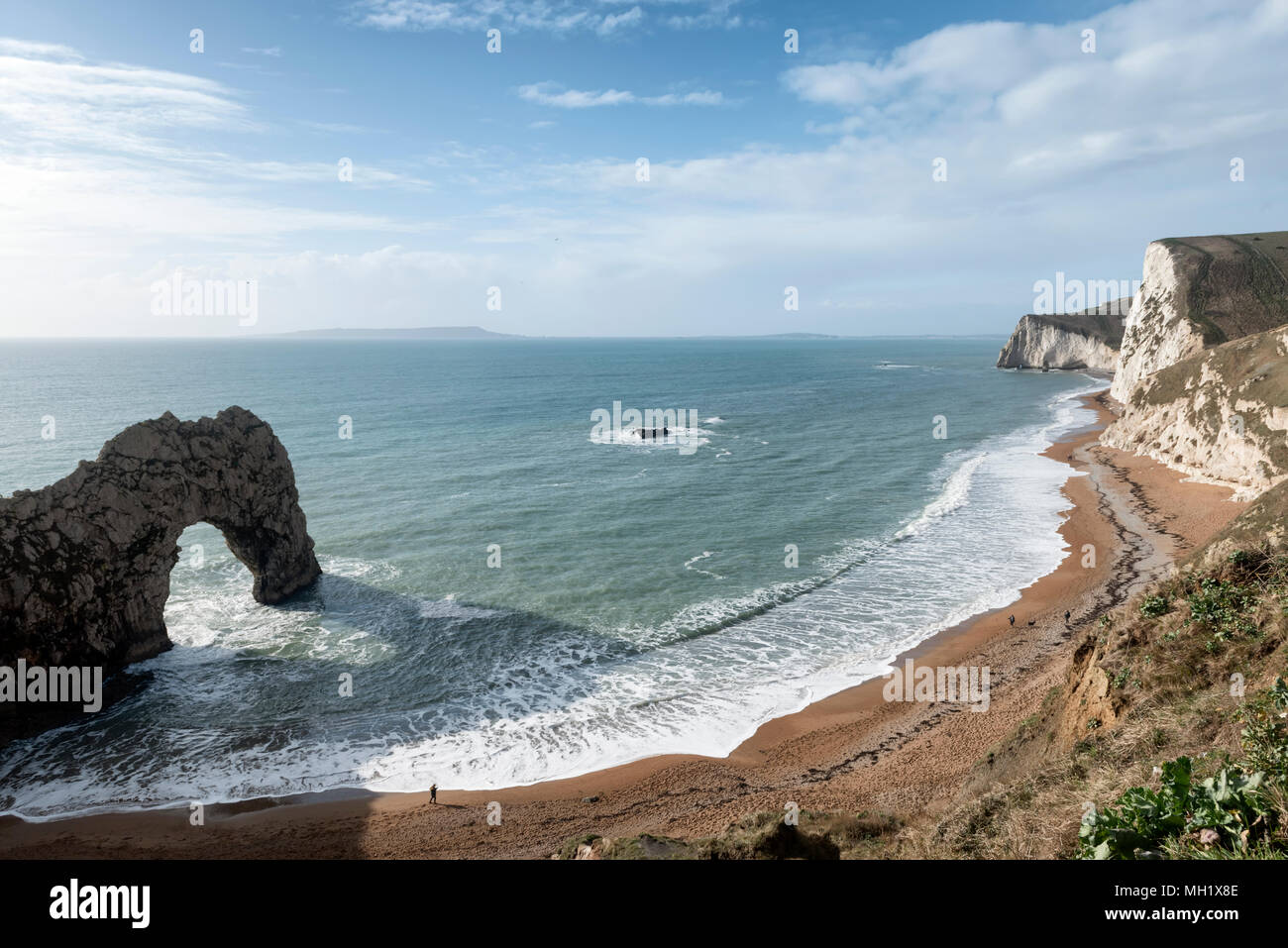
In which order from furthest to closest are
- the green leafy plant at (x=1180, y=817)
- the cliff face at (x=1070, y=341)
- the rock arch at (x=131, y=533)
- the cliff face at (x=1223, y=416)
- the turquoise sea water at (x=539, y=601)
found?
1. the cliff face at (x=1070, y=341)
2. the cliff face at (x=1223, y=416)
3. the rock arch at (x=131, y=533)
4. the turquoise sea water at (x=539, y=601)
5. the green leafy plant at (x=1180, y=817)

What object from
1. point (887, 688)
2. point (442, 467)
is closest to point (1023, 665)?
point (887, 688)

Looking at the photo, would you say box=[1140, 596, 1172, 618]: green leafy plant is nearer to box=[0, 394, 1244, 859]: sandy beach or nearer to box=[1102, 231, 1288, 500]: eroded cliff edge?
box=[0, 394, 1244, 859]: sandy beach

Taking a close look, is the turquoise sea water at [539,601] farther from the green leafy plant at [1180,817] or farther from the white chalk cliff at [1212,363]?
the green leafy plant at [1180,817]

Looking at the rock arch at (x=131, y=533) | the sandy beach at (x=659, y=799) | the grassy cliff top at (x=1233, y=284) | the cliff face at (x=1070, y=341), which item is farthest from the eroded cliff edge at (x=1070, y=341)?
the rock arch at (x=131, y=533)
